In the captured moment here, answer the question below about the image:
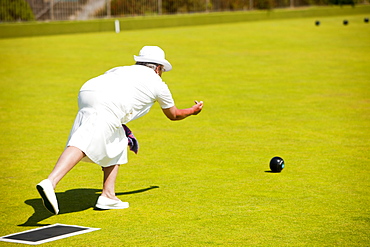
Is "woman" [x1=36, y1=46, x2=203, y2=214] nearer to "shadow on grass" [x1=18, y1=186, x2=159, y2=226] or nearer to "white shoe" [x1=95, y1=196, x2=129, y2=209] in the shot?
"white shoe" [x1=95, y1=196, x2=129, y2=209]

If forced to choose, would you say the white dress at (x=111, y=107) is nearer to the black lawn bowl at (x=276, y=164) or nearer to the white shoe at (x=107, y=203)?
the white shoe at (x=107, y=203)

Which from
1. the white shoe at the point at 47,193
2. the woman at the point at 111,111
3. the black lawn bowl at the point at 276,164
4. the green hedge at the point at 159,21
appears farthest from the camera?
the green hedge at the point at 159,21

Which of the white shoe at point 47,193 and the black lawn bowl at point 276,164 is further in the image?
the black lawn bowl at point 276,164

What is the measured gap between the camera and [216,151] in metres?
10.0

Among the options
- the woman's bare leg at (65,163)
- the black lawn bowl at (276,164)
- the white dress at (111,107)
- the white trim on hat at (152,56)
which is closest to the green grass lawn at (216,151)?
the black lawn bowl at (276,164)

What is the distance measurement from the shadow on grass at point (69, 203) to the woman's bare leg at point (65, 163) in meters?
0.61

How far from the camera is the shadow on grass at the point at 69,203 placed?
680 centimetres

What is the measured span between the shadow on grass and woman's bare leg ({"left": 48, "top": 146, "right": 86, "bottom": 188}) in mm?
612

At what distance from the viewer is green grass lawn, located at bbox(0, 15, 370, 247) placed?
6430mm

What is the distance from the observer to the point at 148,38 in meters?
25.5

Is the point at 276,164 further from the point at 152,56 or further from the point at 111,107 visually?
the point at 111,107

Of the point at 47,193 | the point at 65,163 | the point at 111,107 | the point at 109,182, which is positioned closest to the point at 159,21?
the point at 109,182

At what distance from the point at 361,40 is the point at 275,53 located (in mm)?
4938

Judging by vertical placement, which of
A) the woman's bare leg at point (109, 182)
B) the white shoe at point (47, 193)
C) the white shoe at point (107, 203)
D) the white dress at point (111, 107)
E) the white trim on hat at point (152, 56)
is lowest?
the white shoe at point (107, 203)
